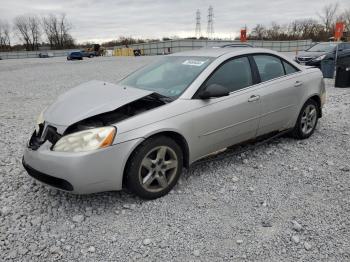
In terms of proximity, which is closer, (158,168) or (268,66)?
(158,168)

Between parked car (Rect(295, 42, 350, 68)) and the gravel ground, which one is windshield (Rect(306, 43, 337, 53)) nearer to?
parked car (Rect(295, 42, 350, 68))

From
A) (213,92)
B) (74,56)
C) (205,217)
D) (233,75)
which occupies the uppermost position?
(74,56)

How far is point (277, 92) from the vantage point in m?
4.38

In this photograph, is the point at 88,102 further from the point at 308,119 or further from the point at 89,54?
the point at 89,54

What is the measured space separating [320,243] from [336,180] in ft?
4.29

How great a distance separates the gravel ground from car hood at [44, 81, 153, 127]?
864mm

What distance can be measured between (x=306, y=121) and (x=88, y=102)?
3425 mm

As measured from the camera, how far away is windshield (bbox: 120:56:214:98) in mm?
3746

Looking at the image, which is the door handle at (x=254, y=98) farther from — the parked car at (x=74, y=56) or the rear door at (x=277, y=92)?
the parked car at (x=74, y=56)

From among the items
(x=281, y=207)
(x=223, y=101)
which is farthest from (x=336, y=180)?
(x=223, y=101)

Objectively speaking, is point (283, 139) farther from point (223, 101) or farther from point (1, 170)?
point (1, 170)

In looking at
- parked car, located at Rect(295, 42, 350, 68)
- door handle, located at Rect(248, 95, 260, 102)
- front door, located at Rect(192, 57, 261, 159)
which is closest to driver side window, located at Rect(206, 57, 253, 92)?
front door, located at Rect(192, 57, 261, 159)

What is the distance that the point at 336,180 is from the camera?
373cm

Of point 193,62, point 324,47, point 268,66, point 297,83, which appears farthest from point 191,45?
point 193,62
